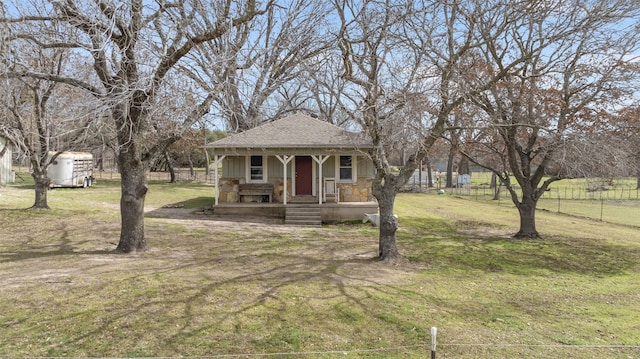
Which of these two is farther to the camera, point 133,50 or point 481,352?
point 133,50

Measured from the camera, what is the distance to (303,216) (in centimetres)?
1603

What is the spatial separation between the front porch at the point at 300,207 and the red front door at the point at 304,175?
1.50 meters

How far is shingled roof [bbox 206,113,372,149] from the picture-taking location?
16389mm

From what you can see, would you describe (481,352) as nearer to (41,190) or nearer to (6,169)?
(41,190)

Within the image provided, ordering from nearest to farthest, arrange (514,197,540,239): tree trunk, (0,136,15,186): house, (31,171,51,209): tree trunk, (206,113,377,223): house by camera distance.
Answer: (514,197,540,239): tree trunk, (31,171,51,209): tree trunk, (206,113,377,223): house, (0,136,15,186): house

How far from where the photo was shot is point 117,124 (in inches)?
351

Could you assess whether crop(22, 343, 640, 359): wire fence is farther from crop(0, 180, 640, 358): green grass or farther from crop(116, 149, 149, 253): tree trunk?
crop(116, 149, 149, 253): tree trunk

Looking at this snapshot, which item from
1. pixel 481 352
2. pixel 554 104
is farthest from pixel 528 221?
pixel 481 352

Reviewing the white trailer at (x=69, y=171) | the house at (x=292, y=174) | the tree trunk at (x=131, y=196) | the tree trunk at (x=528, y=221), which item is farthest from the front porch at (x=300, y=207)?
the white trailer at (x=69, y=171)

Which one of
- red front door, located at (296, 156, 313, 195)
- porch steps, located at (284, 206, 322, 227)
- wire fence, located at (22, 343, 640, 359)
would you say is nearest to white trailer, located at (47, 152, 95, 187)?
red front door, located at (296, 156, 313, 195)

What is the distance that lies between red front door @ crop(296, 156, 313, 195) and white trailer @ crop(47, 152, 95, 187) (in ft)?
53.8

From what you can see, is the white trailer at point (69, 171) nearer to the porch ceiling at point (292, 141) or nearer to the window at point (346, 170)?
the porch ceiling at point (292, 141)

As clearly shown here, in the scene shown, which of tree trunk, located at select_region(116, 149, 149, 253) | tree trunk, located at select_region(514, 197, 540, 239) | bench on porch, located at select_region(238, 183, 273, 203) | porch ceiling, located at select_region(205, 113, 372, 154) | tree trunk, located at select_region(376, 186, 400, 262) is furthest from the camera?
bench on porch, located at select_region(238, 183, 273, 203)

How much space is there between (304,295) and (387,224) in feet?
11.0
